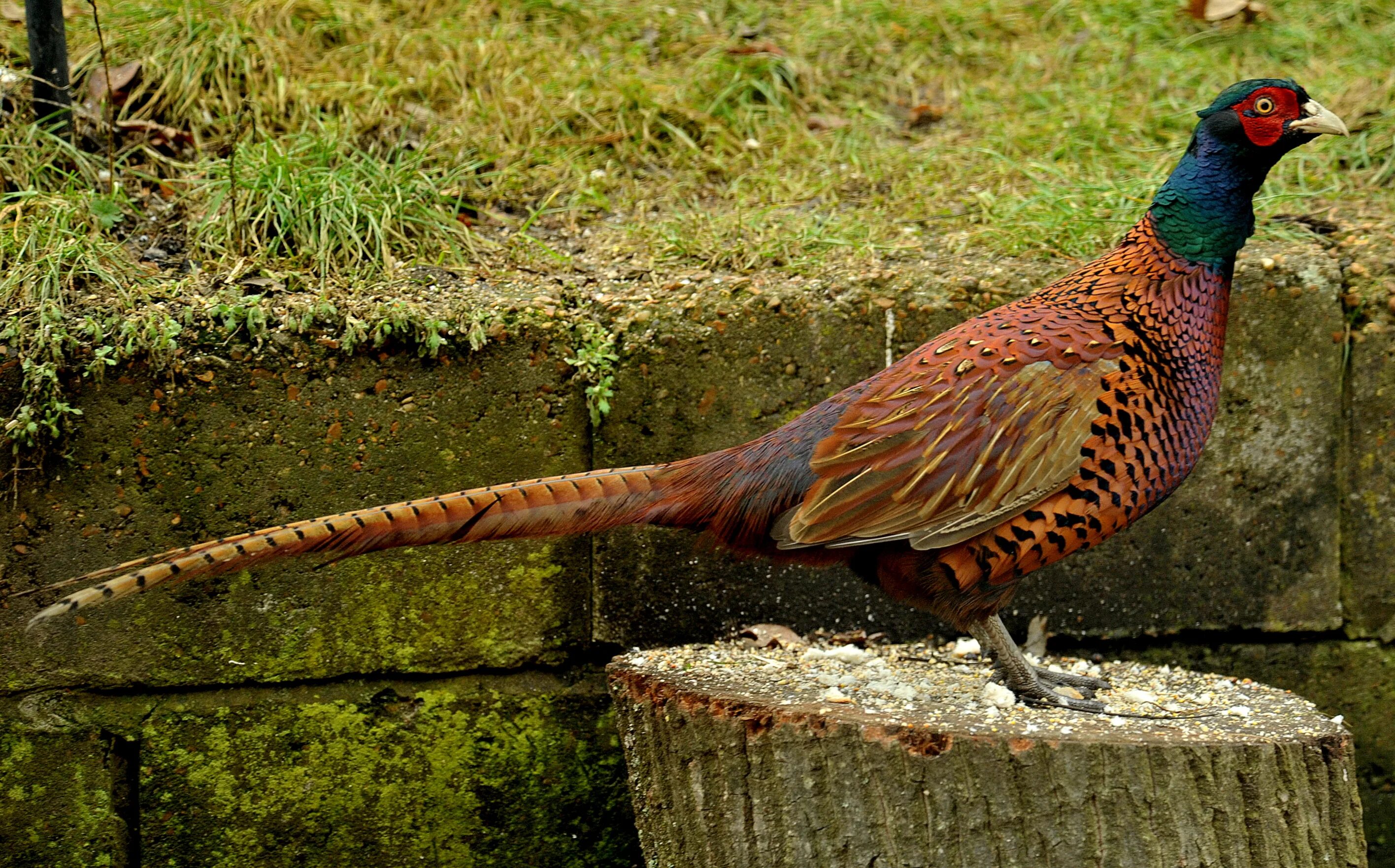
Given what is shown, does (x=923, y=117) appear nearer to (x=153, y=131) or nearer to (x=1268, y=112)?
(x=1268, y=112)

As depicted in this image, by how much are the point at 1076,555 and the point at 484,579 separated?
159 centimetres

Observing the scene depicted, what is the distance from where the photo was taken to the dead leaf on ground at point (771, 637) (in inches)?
124

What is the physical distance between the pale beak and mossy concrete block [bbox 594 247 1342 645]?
0.67 metres

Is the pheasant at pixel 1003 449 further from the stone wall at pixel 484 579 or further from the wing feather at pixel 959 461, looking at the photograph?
the stone wall at pixel 484 579

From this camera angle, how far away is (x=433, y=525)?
2383 millimetres

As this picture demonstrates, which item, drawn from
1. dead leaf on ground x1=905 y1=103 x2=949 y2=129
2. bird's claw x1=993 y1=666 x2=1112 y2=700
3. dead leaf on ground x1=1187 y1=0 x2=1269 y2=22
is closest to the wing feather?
bird's claw x1=993 y1=666 x2=1112 y2=700

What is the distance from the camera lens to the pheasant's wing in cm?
255

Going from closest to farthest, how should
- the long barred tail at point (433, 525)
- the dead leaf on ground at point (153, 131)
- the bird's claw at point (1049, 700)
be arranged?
the long barred tail at point (433, 525) → the bird's claw at point (1049, 700) → the dead leaf on ground at point (153, 131)

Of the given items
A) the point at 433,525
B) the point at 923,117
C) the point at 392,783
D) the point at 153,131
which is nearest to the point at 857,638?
the point at 392,783

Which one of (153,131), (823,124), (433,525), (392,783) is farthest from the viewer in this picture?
(823,124)

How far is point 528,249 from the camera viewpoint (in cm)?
356

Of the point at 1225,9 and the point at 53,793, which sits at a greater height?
the point at 1225,9

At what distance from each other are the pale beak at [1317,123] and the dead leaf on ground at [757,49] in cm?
228

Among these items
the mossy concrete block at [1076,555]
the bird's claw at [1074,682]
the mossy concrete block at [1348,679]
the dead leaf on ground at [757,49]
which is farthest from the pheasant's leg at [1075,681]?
the dead leaf on ground at [757,49]
